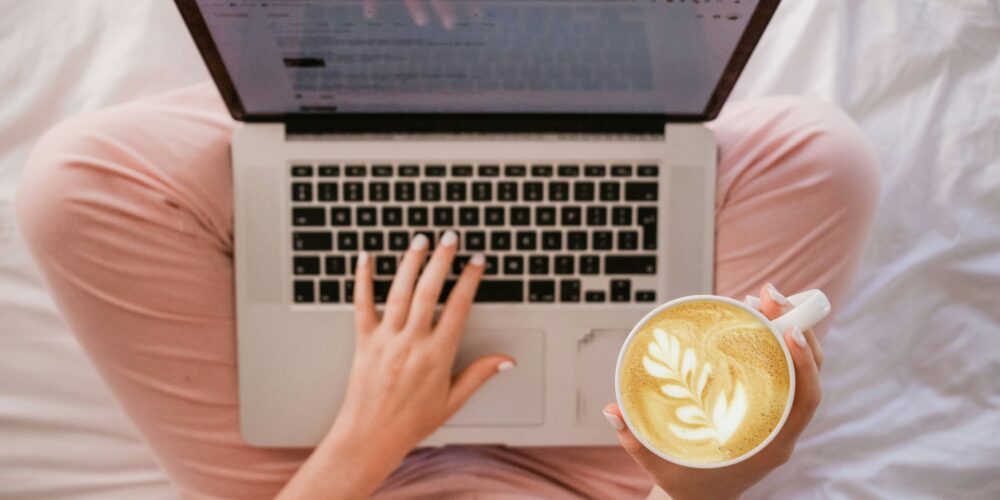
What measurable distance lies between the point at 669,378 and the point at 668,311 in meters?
0.05

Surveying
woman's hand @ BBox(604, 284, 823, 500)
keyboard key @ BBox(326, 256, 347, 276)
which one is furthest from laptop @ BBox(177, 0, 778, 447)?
woman's hand @ BBox(604, 284, 823, 500)

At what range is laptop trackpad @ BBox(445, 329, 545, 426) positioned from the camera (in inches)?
32.1

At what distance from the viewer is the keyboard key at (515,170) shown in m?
0.79

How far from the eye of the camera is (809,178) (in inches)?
31.9

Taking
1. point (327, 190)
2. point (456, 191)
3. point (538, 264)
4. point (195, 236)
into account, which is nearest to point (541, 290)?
point (538, 264)

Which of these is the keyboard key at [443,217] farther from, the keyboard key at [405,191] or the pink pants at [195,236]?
the pink pants at [195,236]

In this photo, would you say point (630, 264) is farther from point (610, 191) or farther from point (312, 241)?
point (312, 241)

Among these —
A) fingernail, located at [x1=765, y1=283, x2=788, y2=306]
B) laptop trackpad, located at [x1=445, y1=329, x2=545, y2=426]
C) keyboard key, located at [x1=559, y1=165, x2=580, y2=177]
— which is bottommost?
laptop trackpad, located at [x1=445, y1=329, x2=545, y2=426]

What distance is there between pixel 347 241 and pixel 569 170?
224 mm

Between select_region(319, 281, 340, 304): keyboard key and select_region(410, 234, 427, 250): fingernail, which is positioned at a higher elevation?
select_region(410, 234, 427, 250): fingernail

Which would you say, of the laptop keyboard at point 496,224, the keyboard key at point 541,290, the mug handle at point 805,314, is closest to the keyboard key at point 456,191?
the laptop keyboard at point 496,224

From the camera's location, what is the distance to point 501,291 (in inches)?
31.6

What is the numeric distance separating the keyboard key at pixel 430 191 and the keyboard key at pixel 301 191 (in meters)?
0.11

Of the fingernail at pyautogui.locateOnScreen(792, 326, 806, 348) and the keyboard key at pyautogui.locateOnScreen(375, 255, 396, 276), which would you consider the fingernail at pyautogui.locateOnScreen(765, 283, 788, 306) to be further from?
the keyboard key at pyautogui.locateOnScreen(375, 255, 396, 276)
